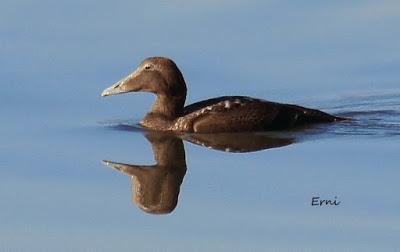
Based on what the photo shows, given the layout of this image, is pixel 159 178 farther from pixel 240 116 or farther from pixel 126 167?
pixel 240 116

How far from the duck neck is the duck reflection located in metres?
0.44

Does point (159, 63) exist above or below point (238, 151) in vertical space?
above

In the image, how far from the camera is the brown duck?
1706cm

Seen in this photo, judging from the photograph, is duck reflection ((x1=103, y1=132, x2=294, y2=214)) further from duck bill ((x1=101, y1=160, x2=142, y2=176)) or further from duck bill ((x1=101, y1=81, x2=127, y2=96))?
duck bill ((x1=101, y1=81, x2=127, y2=96))

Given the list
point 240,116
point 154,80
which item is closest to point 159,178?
point 240,116

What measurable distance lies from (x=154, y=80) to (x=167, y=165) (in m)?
2.67

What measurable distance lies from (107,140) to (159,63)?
4.99ft

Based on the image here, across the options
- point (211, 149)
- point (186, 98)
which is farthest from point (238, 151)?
point (186, 98)

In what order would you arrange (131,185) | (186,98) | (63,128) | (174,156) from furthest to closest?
(186,98)
(63,128)
(174,156)
(131,185)

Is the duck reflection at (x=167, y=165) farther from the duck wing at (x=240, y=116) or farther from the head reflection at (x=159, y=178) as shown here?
the duck wing at (x=240, y=116)

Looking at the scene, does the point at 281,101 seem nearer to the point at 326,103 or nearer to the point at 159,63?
the point at 326,103

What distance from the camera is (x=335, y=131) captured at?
16766 mm

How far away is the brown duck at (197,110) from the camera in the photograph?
17.1m

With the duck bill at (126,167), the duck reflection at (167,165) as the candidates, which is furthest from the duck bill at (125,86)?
the duck bill at (126,167)
